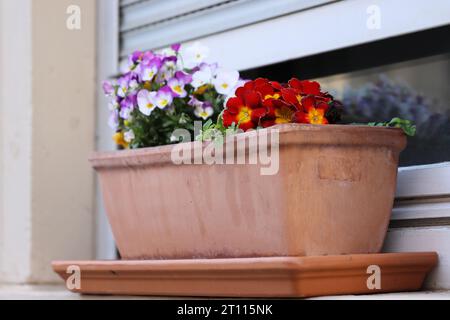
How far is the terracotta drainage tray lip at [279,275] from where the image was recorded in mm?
1571

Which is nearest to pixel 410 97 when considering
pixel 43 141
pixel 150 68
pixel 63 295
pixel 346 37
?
pixel 346 37

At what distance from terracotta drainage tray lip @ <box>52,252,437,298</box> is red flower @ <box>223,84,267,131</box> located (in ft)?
0.85

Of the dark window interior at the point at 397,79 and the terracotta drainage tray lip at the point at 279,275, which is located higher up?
the dark window interior at the point at 397,79

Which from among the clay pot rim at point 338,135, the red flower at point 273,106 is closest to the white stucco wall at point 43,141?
the clay pot rim at point 338,135

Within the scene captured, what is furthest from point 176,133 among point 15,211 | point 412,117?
point 15,211

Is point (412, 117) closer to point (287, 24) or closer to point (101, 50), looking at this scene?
point (287, 24)

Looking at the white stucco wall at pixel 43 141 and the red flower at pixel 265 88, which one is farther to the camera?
the white stucco wall at pixel 43 141

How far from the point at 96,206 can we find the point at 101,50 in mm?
416

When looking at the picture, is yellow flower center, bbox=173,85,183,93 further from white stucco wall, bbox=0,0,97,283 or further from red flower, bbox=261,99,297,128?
white stucco wall, bbox=0,0,97,283

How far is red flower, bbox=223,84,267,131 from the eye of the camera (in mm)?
1716

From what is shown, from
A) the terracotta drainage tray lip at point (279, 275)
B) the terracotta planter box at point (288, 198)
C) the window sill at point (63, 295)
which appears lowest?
the window sill at point (63, 295)

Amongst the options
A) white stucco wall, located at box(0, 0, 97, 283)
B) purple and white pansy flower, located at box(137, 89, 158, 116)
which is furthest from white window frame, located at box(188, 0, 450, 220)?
white stucco wall, located at box(0, 0, 97, 283)

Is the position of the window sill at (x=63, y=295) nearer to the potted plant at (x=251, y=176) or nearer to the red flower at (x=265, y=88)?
the potted plant at (x=251, y=176)

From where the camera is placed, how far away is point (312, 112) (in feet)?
Answer: 5.63
